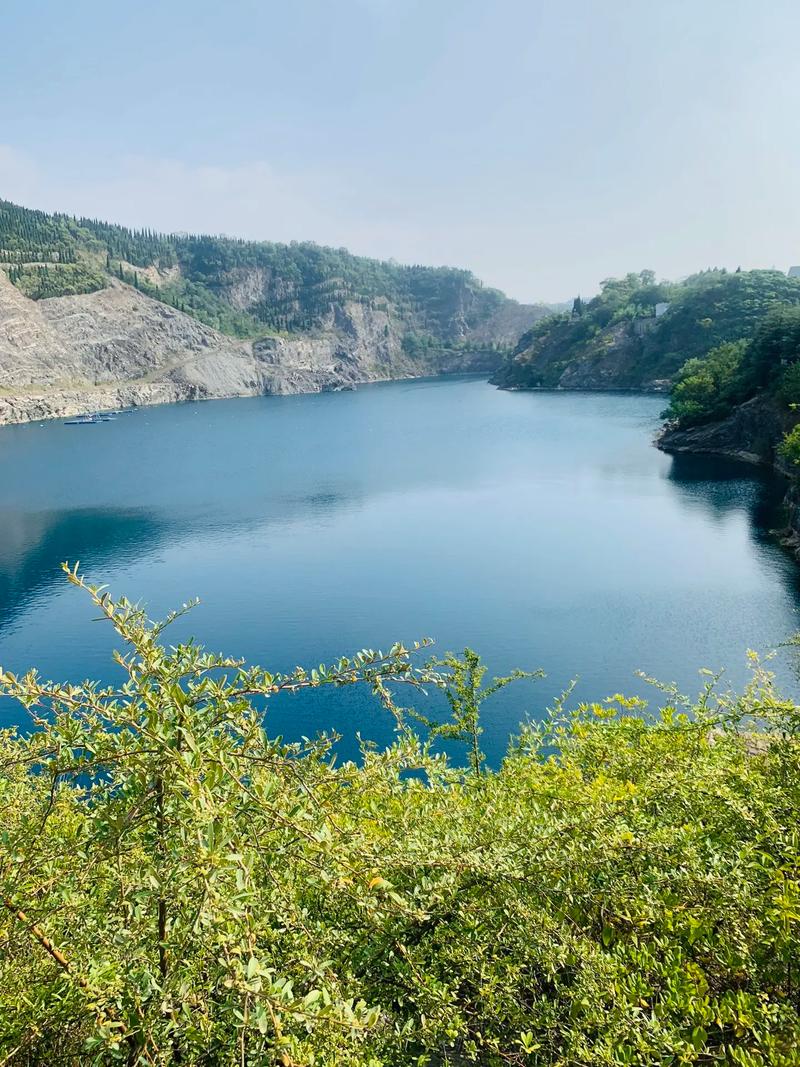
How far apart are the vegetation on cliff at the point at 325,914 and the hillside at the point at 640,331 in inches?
5144

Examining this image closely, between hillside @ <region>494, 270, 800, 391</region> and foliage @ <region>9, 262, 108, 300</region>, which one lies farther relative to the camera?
foliage @ <region>9, 262, 108, 300</region>

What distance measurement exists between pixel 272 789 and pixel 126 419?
14901cm

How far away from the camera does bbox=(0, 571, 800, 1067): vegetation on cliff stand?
4.22 meters

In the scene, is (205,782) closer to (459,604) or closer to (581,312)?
(459,604)

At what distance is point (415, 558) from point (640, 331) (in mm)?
123791

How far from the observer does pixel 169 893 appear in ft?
13.7

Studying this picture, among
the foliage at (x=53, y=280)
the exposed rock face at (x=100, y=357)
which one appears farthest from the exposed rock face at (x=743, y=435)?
the foliage at (x=53, y=280)

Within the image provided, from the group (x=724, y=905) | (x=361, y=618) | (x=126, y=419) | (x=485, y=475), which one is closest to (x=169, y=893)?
(x=724, y=905)

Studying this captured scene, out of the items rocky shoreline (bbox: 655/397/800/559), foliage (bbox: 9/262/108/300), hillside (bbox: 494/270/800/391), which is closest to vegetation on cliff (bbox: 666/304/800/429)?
rocky shoreline (bbox: 655/397/800/559)

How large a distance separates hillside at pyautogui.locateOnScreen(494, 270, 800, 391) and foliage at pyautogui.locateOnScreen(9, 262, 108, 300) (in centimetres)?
11674

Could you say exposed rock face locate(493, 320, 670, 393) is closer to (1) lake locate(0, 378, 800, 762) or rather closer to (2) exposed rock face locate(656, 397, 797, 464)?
(1) lake locate(0, 378, 800, 762)

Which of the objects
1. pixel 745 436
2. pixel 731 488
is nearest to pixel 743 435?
pixel 745 436

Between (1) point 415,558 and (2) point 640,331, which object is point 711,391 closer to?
(1) point 415,558

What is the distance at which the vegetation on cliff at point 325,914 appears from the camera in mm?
4219
